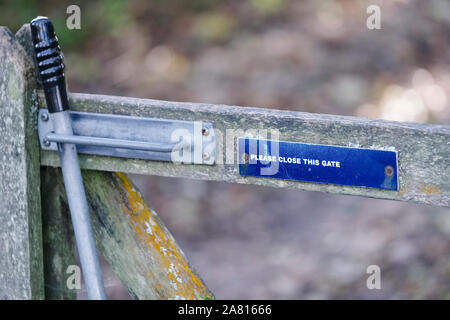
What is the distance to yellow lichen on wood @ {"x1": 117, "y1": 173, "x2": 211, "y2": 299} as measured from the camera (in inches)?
71.9

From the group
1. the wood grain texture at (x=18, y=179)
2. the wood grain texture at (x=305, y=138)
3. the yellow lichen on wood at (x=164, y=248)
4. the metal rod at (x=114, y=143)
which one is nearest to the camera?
the wood grain texture at (x=305, y=138)

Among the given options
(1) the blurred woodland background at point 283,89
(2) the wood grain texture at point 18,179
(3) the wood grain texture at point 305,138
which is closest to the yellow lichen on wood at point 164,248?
(3) the wood grain texture at point 305,138

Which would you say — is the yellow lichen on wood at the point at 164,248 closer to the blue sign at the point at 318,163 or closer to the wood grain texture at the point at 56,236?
the wood grain texture at the point at 56,236

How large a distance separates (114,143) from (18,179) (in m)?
0.38

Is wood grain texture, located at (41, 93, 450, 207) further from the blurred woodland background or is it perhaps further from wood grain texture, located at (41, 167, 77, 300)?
the blurred woodland background

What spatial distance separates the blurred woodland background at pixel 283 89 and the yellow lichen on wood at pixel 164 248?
5.53 ft

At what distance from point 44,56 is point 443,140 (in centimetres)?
117

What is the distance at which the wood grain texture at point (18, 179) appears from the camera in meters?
1.70

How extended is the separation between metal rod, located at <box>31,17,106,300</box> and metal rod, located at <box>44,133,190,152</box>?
0.03 metres

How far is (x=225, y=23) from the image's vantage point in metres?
6.39

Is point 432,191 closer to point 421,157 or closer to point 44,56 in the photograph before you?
point 421,157

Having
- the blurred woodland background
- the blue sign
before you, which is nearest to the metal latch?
the blue sign
